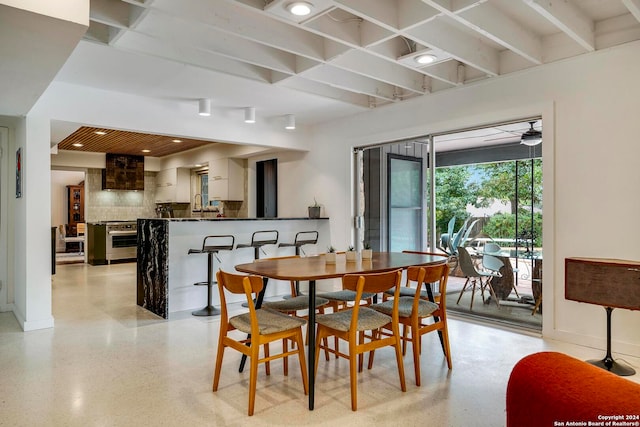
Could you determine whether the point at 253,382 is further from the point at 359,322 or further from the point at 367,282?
the point at 367,282

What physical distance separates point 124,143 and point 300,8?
636 cm

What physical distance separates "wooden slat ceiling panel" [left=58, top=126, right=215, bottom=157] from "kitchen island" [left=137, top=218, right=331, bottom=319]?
2.26 meters

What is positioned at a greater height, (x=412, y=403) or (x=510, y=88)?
(x=510, y=88)

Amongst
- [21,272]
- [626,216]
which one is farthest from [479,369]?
[21,272]

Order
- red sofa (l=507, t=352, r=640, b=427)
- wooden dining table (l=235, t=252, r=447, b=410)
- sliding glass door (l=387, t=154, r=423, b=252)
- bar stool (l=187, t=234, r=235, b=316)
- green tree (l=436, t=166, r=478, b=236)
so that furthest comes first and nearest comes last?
1. sliding glass door (l=387, t=154, r=423, b=252)
2. bar stool (l=187, t=234, r=235, b=316)
3. green tree (l=436, t=166, r=478, b=236)
4. wooden dining table (l=235, t=252, r=447, b=410)
5. red sofa (l=507, t=352, r=640, b=427)

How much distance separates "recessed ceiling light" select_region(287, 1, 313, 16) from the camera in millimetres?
2623

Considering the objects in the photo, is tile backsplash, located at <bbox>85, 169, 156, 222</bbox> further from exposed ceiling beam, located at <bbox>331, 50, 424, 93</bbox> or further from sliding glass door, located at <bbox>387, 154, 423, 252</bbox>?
exposed ceiling beam, located at <bbox>331, 50, 424, 93</bbox>

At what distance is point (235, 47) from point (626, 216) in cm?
349

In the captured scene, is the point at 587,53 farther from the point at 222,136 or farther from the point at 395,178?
the point at 222,136

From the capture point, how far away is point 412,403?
2.55 metres

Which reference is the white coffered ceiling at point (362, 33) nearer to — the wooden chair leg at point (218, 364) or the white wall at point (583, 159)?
the white wall at point (583, 159)

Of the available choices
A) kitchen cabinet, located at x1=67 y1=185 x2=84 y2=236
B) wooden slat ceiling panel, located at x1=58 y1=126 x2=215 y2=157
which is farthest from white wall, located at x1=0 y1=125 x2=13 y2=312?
kitchen cabinet, located at x1=67 y1=185 x2=84 y2=236

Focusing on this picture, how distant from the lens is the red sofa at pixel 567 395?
1.10 metres

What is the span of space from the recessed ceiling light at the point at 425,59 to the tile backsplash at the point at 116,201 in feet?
27.4
